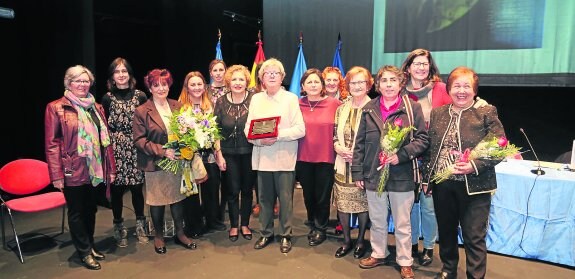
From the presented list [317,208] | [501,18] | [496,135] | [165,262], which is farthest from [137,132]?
[501,18]

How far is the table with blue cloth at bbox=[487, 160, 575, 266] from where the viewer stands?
3.20 m

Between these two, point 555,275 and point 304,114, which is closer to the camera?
point 555,275

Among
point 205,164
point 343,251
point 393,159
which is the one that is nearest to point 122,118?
point 205,164

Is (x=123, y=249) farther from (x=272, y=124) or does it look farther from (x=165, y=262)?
(x=272, y=124)

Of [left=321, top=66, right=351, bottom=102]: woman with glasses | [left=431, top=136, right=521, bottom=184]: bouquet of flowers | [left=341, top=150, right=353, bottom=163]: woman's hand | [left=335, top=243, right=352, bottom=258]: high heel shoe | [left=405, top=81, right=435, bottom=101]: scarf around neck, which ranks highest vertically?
[left=321, top=66, right=351, bottom=102]: woman with glasses

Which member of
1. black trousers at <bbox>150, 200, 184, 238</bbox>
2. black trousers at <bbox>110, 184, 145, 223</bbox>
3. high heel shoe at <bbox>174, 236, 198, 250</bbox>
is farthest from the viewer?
black trousers at <bbox>110, 184, 145, 223</bbox>

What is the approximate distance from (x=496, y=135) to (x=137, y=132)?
8.86 ft

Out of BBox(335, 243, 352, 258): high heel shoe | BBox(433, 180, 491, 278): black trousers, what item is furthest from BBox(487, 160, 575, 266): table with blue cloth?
BBox(335, 243, 352, 258): high heel shoe

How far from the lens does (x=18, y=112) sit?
4914 mm

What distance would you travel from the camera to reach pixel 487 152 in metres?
2.46

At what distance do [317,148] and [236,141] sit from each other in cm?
73

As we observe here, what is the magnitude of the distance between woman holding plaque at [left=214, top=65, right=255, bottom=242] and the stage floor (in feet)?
1.33

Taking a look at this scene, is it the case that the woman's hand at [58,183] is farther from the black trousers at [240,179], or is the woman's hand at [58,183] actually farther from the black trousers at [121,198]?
the black trousers at [240,179]

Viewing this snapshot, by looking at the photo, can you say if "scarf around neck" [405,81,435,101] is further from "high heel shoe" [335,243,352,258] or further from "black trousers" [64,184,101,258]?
"black trousers" [64,184,101,258]
